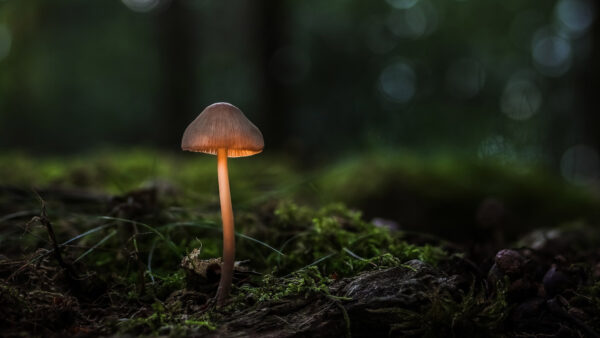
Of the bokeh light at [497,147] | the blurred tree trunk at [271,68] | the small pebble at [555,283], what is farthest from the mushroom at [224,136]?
the blurred tree trunk at [271,68]

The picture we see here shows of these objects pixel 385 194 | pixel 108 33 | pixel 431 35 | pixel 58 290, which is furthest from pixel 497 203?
pixel 108 33

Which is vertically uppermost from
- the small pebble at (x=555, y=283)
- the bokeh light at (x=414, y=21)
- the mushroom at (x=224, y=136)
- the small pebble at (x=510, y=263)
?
the bokeh light at (x=414, y=21)

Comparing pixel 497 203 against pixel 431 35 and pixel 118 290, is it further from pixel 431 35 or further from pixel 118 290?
pixel 431 35

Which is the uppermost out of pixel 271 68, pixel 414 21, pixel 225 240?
pixel 414 21

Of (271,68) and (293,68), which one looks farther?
(293,68)

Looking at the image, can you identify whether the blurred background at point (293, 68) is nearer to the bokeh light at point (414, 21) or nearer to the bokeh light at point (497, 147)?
the bokeh light at point (414, 21)

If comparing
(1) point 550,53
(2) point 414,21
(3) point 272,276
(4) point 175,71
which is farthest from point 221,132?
(1) point 550,53

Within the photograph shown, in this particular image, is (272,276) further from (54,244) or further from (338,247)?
(54,244)
